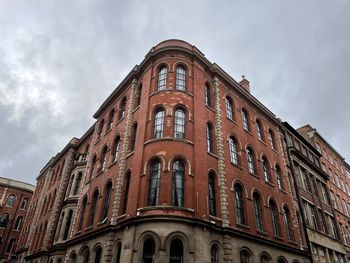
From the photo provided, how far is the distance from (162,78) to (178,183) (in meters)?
8.63

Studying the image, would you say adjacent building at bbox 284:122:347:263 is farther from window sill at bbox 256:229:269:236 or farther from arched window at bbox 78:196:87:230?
arched window at bbox 78:196:87:230

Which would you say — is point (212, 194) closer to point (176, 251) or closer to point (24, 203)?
point (176, 251)

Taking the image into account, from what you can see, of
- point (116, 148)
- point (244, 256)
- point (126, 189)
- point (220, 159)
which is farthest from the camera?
point (116, 148)

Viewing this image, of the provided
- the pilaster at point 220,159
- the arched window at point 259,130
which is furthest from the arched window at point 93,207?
the arched window at point 259,130

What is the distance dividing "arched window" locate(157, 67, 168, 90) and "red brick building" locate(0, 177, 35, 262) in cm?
4373

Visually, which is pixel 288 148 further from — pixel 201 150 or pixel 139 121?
pixel 139 121

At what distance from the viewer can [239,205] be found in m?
18.7

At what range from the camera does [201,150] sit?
1738 cm

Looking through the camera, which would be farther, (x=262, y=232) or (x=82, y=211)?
(x=82, y=211)

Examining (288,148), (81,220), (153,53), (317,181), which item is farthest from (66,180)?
(317,181)

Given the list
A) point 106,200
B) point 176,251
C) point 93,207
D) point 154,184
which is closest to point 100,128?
point 93,207

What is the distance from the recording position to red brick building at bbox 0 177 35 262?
152ft

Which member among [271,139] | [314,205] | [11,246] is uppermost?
[271,139]

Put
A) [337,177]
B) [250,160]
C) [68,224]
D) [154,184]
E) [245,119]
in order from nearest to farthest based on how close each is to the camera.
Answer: [154,184] → [250,160] → [245,119] → [68,224] → [337,177]
